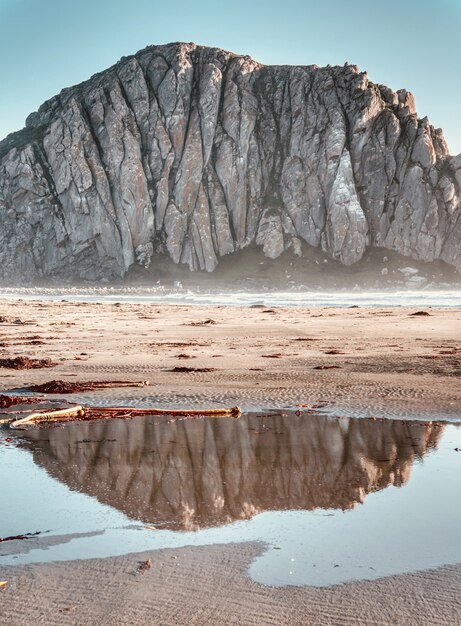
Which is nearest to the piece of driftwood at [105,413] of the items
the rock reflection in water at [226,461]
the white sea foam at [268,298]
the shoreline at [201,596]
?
the rock reflection in water at [226,461]

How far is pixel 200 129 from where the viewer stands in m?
107

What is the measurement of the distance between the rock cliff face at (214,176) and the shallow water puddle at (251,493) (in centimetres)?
9592

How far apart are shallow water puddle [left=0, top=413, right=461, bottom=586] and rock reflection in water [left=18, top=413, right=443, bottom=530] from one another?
0.05 feet

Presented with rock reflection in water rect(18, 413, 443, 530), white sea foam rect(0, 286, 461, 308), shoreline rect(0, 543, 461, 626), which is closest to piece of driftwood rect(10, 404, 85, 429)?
rock reflection in water rect(18, 413, 443, 530)

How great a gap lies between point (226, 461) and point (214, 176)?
102228 mm

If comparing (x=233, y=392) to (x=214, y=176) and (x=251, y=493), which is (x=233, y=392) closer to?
(x=251, y=493)

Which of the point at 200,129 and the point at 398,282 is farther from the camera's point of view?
the point at 200,129

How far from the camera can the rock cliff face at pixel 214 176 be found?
104000mm

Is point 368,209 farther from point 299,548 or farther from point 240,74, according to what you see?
point 299,548

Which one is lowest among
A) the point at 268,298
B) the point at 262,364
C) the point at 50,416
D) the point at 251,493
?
the point at 268,298

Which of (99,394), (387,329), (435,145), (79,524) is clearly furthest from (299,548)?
(435,145)

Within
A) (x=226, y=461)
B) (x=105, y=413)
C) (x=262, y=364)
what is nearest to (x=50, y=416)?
(x=105, y=413)

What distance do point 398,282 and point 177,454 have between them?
9410 centimetres

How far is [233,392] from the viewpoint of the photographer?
11273 mm
